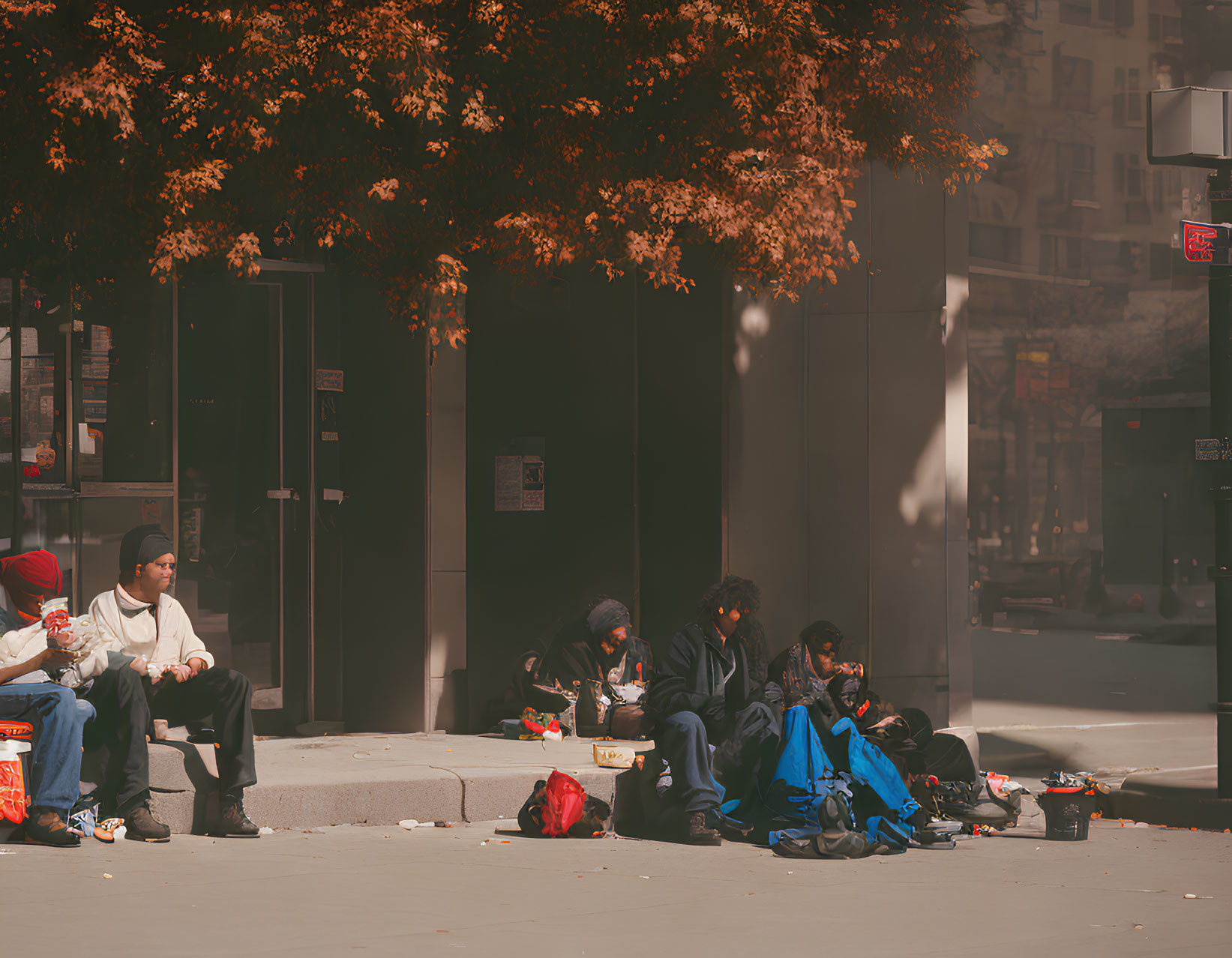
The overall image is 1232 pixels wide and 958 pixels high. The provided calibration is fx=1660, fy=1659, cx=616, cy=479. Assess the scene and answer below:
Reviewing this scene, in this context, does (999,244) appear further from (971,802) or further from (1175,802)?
Answer: (971,802)

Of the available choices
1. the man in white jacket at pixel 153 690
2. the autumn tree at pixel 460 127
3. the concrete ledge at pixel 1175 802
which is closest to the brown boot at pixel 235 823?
the man in white jacket at pixel 153 690

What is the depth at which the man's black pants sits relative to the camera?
727 cm

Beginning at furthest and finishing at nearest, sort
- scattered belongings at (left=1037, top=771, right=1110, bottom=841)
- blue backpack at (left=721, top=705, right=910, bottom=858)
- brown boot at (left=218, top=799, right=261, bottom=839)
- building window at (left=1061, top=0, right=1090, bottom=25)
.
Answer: building window at (left=1061, top=0, right=1090, bottom=25), scattered belongings at (left=1037, top=771, right=1110, bottom=841), brown boot at (left=218, top=799, right=261, bottom=839), blue backpack at (left=721, top=705, right=910, bottom=858)

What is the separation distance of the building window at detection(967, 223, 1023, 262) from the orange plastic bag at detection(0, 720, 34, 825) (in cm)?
2521

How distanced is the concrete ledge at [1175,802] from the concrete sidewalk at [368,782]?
260 centimetres

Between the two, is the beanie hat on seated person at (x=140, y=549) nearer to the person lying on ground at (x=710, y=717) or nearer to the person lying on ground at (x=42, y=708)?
the person lying on ground at (x=42, y=708)

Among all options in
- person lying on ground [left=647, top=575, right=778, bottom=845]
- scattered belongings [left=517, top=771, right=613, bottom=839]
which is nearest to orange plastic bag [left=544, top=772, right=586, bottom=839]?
scattered belongings [left=517, top=771, right=613, bottom=839]

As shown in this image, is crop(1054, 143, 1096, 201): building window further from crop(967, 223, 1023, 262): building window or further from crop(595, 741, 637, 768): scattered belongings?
crop(595, 741, 637, 768): scattered belongings

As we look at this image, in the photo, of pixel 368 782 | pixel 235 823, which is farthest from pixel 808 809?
pixel 235 823

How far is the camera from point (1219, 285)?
848 cm

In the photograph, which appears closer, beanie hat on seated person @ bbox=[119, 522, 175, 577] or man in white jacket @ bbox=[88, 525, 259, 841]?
man in white jacket @ bbox=[88, 525, 259, 841]

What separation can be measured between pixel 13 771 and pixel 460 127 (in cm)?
394

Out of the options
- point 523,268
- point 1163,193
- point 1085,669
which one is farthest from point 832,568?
point 1163,193

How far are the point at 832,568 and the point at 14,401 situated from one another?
4.96 m
